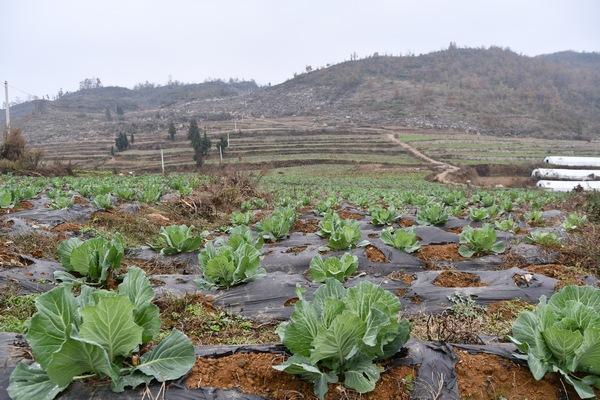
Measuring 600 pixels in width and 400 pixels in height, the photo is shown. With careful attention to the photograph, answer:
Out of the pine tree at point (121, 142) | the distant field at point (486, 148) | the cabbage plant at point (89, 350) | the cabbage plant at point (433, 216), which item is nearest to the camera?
the cabbage plant at point (89, 350)

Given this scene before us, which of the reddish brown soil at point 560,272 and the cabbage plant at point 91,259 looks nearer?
the cabbage plant at point 91,259

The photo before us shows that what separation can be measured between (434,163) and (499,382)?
4836 centimetres

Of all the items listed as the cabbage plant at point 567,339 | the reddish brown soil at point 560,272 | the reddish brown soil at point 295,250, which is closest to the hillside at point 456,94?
the reddish brown soil at point 295,250

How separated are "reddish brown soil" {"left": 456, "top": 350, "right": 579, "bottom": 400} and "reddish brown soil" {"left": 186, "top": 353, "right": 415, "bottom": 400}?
0.32 metres

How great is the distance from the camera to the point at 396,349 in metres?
2.59

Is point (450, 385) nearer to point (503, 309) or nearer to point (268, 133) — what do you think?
point (503, 309)

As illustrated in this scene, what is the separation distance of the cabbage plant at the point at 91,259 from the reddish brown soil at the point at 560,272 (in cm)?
460

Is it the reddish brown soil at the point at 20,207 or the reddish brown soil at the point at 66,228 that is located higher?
the reddish brown soil at the point at 20,207

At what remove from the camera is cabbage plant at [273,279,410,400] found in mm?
2346

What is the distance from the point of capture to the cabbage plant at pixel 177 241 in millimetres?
6277

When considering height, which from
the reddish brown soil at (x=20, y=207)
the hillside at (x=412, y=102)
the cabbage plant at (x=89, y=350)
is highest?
the hillside at (x=412, y=102)

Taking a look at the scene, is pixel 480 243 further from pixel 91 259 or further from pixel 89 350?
pixel 89 350

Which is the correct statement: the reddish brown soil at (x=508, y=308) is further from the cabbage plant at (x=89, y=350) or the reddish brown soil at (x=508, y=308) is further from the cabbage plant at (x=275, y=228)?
the cabbage plant at (x=275, y=228)

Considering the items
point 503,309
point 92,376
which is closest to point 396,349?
point 92,376
